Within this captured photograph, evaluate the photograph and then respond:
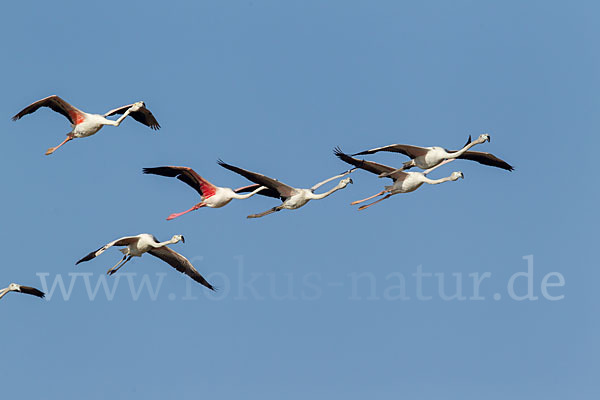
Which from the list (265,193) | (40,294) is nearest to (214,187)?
(265,193)

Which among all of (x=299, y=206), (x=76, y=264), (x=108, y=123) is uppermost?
(x=108, y=123)

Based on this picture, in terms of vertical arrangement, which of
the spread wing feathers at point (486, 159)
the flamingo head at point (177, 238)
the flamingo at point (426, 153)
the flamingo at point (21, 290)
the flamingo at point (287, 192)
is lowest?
the flamingo at point (21, 290)

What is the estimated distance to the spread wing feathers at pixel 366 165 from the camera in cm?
3816

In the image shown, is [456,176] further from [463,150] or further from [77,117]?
[77,117]

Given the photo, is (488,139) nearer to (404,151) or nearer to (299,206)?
(404,151)

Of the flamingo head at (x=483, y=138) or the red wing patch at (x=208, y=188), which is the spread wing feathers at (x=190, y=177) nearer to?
the red wing patch at (x=208, y=188)

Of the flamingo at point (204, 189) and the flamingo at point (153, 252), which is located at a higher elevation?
the flamingo at point (204, 189)

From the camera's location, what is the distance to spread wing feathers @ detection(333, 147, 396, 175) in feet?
Result: 125

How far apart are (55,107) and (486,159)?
1288 centimetres

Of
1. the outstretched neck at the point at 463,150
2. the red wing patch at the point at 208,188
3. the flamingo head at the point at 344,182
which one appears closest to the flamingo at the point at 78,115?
the red wing patch at the point at 208,188

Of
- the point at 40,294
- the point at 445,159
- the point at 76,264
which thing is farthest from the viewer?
the point at 40,294

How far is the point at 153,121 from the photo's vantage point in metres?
42.4

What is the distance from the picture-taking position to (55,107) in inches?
1564

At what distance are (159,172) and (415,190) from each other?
7361 millimetres
